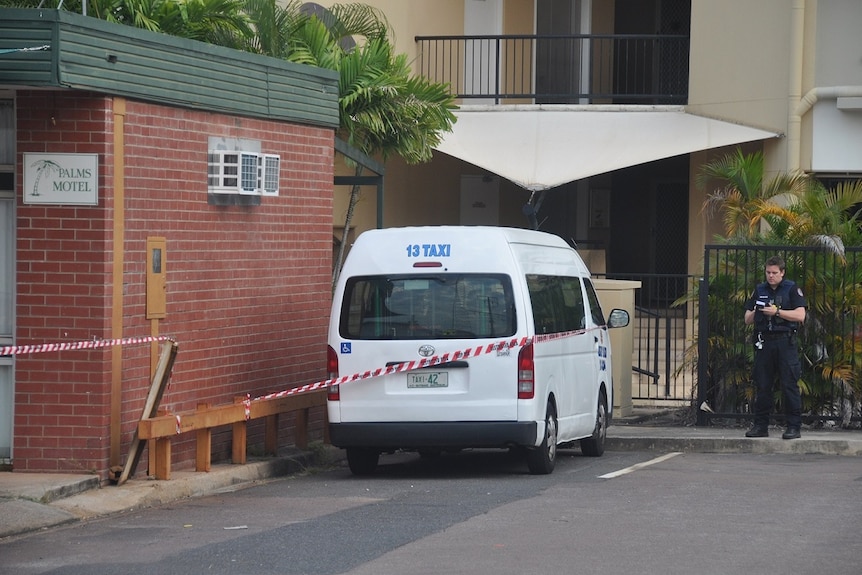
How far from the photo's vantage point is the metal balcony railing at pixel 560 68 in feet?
79.1

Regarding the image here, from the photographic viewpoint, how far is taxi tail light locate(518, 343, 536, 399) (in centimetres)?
1162

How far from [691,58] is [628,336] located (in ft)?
23.1

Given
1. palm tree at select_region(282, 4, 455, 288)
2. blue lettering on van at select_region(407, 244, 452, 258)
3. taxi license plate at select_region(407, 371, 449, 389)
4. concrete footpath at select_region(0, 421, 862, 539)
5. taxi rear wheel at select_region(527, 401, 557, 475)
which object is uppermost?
palm tree at select_region(282, 4, 455, 288)

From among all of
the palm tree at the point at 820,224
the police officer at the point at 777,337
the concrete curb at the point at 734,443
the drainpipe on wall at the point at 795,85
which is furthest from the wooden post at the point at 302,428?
the drainpipe on wall at the point at 795,85

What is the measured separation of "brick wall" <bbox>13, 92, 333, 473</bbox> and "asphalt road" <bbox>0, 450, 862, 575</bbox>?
41.4 inches

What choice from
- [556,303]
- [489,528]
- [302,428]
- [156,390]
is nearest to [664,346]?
[556,303]

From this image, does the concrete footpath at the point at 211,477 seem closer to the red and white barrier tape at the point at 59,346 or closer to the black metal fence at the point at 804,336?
the black metal fence at the point at 804,336

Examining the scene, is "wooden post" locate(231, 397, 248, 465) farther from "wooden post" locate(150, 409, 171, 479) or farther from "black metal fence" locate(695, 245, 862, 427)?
"black metal fence" locate(695, 245, 862, 427)

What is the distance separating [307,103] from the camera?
13.7m

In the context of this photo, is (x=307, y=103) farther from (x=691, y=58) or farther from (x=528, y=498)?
(x=691, y=58)

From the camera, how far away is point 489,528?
9.34 meters

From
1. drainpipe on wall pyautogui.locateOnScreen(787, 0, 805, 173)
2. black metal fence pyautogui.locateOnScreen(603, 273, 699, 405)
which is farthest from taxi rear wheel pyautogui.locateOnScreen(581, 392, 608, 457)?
drainpipe on wall pyautogui.locateOnScreen(787, 0, 805, 173)

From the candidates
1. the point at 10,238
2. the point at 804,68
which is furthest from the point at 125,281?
the point at 804,68

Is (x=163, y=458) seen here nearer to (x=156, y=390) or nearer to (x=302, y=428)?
(x=156, y=390)
